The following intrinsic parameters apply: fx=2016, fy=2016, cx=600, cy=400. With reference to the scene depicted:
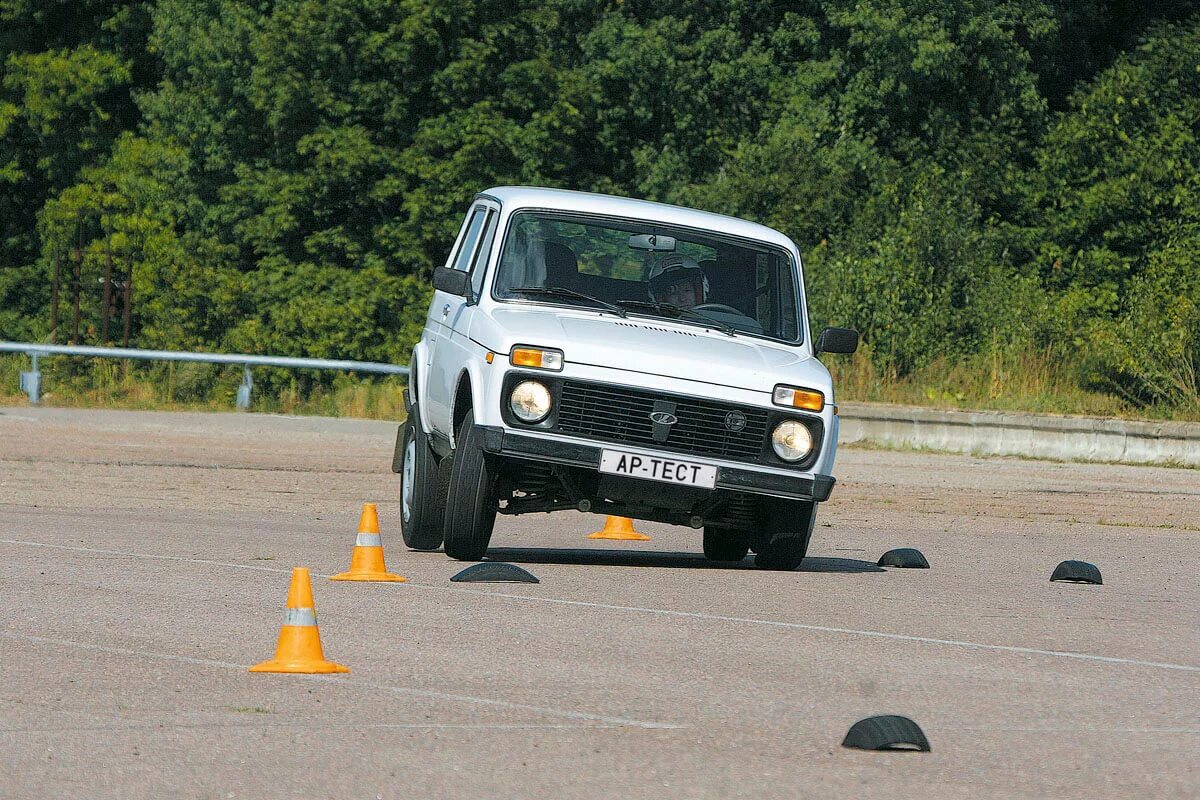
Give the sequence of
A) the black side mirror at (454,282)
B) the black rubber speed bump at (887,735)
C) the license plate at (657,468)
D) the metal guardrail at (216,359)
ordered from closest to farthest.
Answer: the black rubber speed bump at (887,735) → the license plate at (657,468) → the black side mirror at (454,282) → the metal guardrail at (216,359)

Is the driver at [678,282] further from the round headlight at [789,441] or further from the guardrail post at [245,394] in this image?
the guardrail post at [245,394]

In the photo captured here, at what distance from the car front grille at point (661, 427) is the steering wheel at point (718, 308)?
3.31 ft

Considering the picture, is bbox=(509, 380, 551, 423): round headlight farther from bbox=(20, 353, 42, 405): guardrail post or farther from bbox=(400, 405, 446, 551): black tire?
bbox=(20, 353, 42, 405): guardrail post

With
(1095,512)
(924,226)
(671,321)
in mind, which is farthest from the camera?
(924,226)

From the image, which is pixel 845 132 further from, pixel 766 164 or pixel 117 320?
pixel 117 320

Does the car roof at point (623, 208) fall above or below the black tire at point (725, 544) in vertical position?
above

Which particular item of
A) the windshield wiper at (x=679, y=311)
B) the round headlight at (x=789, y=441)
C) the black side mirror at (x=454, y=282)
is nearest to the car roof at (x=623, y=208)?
the black side mirror at (x=454, y=282)

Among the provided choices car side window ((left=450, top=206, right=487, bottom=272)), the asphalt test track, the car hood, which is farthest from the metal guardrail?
the car hood

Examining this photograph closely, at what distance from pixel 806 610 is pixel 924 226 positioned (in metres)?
23.7

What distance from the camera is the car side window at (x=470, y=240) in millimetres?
12570

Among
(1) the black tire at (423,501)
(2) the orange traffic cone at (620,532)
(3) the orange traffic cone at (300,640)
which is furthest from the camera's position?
(2) the orange traffic cone at (620,532)

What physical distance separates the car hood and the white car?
11mm

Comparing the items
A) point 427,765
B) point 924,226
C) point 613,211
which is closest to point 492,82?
point 924,226

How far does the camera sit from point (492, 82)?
42.6 metres
